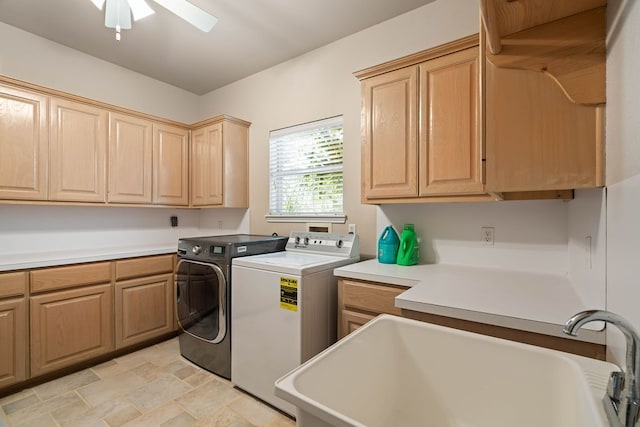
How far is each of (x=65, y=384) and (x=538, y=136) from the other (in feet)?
10.7

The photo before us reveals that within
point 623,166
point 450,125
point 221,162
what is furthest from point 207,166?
point 623,166

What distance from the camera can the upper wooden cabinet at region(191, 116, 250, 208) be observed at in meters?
3.00

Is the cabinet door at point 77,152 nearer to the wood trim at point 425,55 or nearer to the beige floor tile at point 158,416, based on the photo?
the beige floor tile at point 158,416

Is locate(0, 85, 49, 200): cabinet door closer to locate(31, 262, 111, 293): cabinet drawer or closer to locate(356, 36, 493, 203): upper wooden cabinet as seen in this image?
locate(31, 262, 111, 293): cabinet drawer

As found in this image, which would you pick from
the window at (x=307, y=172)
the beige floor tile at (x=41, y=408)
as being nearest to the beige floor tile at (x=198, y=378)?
the beige floor tile at (x=41, y=408)

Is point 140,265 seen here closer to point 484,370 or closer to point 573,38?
point 484,370

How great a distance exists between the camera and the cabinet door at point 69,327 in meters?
2.10

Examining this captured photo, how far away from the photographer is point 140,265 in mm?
2660

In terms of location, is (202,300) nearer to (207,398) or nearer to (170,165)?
(207,398)

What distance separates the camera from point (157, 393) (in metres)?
2.03

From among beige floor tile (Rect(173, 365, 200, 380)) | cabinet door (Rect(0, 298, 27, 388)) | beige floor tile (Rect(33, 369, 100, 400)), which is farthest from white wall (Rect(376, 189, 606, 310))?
cabinet door (Rect(0, 298, 27, 388))

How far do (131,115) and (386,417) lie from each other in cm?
322

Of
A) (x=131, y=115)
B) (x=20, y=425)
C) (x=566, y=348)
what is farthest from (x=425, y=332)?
(x=131, y=115)

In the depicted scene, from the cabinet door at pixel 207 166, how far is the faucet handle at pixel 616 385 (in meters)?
2.97
